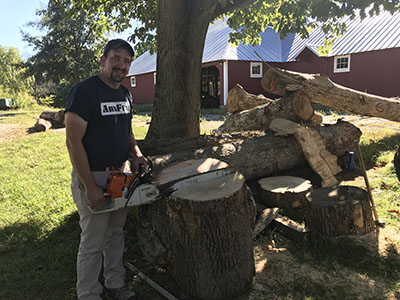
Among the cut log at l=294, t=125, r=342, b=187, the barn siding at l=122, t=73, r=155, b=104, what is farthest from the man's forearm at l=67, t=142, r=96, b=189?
the barn siding at l=122, t=73, r=155, b=104

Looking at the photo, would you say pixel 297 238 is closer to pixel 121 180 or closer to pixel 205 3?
pixel 121 180

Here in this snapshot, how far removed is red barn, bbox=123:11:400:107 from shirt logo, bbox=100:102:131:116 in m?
10.7

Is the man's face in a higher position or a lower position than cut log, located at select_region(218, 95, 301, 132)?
higher

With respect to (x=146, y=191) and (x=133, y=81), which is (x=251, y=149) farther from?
(x=133, y=81)

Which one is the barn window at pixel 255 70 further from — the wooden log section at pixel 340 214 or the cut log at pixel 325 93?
the wooden log section at pixel 340 214

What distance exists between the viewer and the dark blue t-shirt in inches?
77.4

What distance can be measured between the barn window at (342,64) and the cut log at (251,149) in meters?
12.0

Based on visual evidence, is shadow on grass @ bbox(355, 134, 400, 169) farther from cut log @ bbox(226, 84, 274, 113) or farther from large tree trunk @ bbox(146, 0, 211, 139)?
large tree trunk @ bbox(146, 0, 211, 139)

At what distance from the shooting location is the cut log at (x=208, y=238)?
7.38 feet

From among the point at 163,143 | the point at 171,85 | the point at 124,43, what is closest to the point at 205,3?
the point at 171,85

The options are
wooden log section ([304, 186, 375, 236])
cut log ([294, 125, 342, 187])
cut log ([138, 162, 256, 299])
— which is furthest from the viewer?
cut log ([294, 125, 342, 187])

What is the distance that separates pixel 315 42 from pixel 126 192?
18.7 m

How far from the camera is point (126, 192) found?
6.91ft

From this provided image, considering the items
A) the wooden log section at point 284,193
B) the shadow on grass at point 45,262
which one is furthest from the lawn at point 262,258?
the wooden log section at point 284,193
